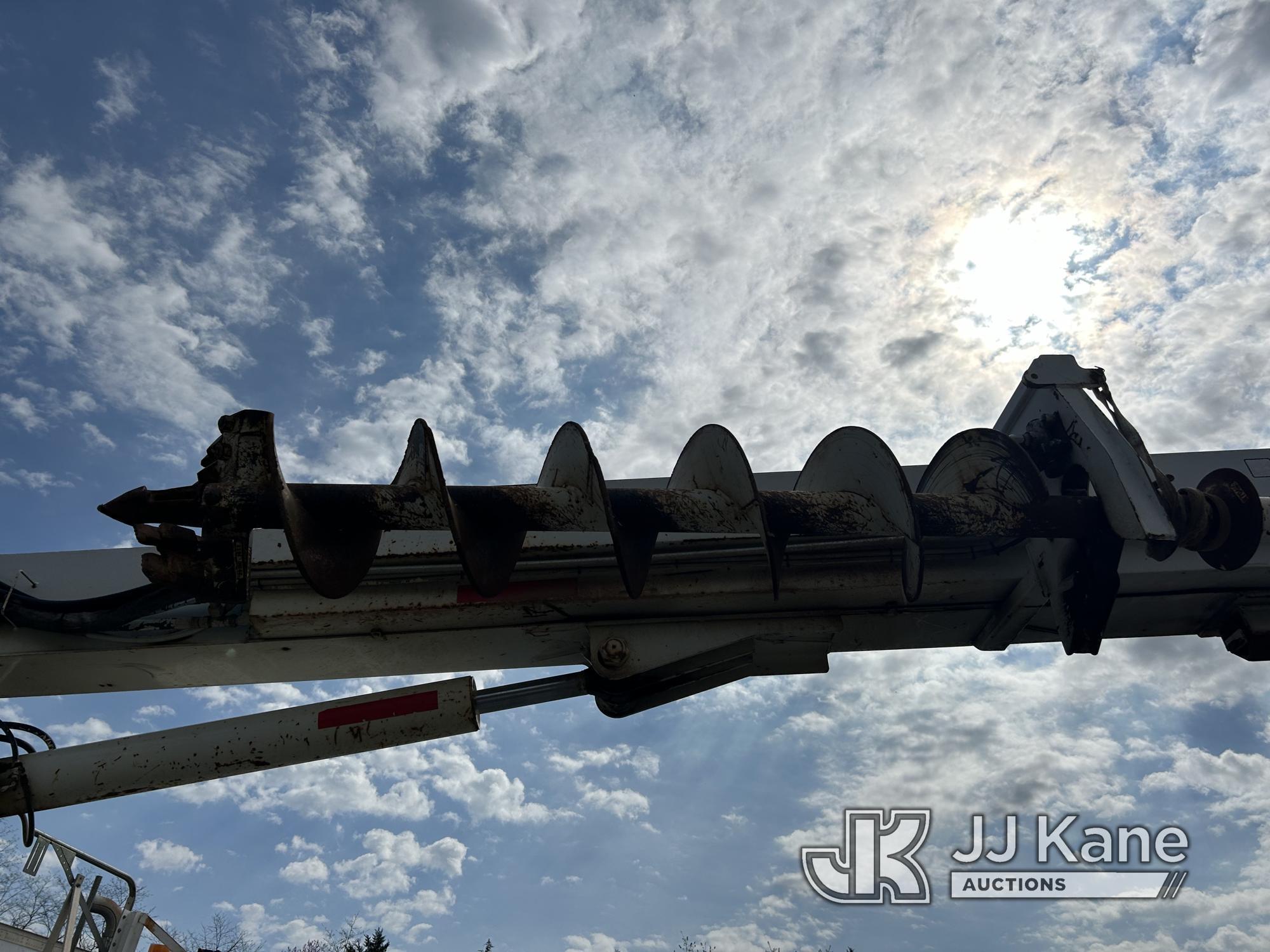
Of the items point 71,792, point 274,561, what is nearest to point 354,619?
point 274,561

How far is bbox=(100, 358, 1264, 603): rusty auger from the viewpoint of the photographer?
2.03 m

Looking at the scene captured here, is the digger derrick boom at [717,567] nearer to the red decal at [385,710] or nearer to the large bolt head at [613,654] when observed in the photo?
the large bolt head at [613,654]

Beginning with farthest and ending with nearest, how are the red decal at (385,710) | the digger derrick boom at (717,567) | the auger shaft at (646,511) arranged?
the red decal at (385,710)
the digger derrick boom at (717,567)
the auger shaft at (646,511)

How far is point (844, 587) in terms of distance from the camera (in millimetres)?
3312

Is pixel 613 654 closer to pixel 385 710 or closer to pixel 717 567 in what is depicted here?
pixel 717 567

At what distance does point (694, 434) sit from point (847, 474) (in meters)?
0.52

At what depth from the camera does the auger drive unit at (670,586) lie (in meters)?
2.55

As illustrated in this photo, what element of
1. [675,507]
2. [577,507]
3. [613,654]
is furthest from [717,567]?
[577,507]

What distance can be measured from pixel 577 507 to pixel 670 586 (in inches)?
38.1

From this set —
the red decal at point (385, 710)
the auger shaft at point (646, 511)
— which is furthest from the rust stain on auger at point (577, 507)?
the red decal at point (385, 710)

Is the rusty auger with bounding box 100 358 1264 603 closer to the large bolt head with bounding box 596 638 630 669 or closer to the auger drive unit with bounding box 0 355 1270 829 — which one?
the auger drive unit with bounding box 0 355 1270 829

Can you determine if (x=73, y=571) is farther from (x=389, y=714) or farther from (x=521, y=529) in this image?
(x=521, y=529)

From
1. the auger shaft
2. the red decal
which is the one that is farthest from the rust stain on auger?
the red decal

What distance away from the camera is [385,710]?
9.84 feet
